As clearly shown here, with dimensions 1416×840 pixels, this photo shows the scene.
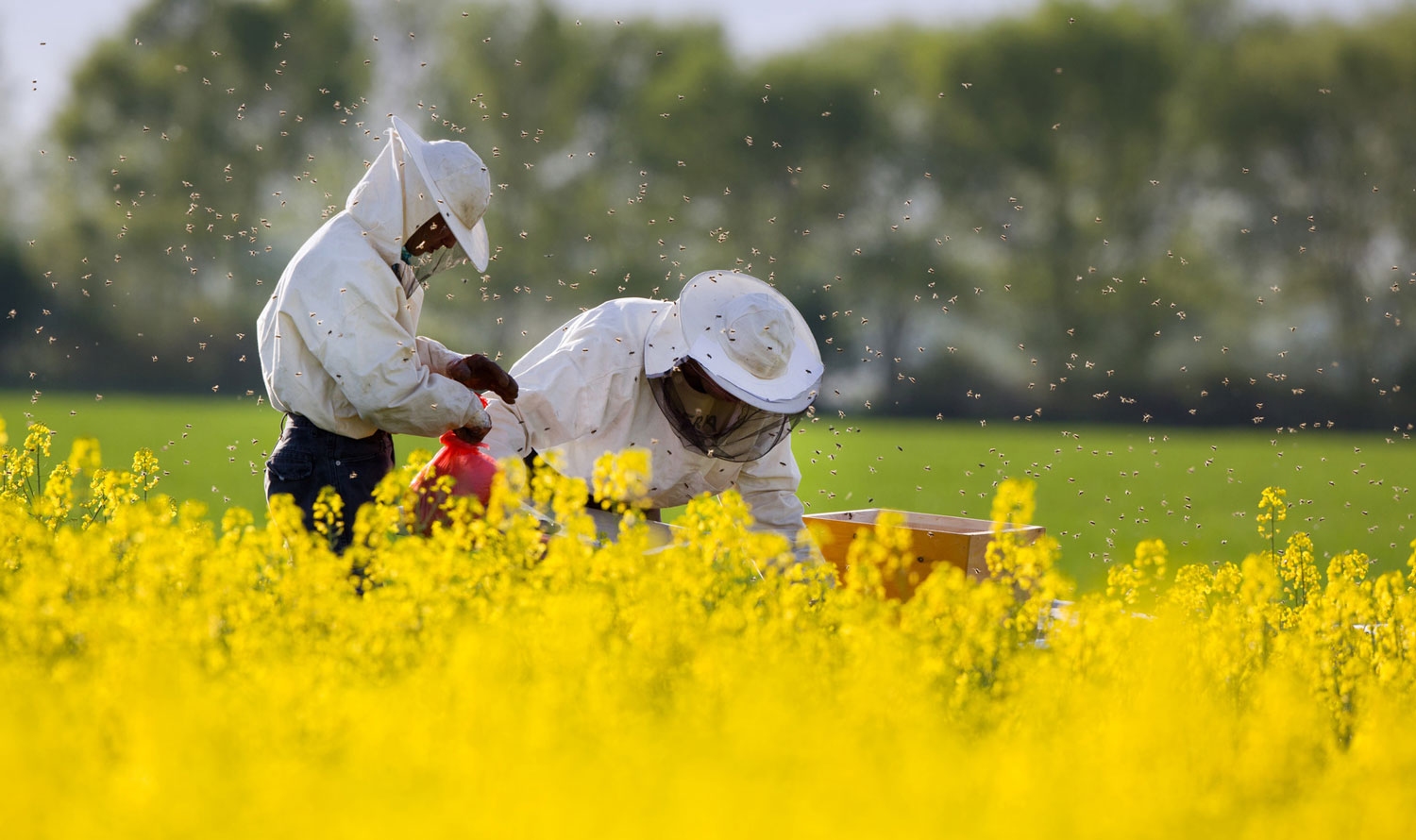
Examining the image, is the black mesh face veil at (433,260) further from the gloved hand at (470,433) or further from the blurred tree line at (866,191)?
the blurred tree line at (866,191)

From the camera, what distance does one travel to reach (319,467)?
5.18 metres

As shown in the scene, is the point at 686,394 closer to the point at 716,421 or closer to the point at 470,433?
the point at 716,421

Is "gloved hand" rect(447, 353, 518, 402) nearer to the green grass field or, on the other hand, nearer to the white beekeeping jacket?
the white beekeeping jacket

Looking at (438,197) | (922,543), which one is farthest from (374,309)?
(922,543)

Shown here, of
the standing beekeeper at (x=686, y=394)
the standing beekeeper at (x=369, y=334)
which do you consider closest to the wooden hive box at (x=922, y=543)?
the standing beekeeper at (x=686, y=394)

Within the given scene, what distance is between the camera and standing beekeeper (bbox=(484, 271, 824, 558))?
561 cm

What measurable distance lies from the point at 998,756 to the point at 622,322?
3409 millimetres

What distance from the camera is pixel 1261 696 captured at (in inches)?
141

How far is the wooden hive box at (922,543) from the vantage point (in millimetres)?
5535

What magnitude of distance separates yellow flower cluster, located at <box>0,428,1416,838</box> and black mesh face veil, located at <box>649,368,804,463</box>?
1.02m

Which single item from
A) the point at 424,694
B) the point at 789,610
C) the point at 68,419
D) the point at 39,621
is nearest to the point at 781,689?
the point at 424,694

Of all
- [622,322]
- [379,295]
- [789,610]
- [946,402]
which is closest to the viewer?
[789,610]

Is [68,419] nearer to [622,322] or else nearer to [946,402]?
[622,322]

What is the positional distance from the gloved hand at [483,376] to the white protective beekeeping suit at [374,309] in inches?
6.2
